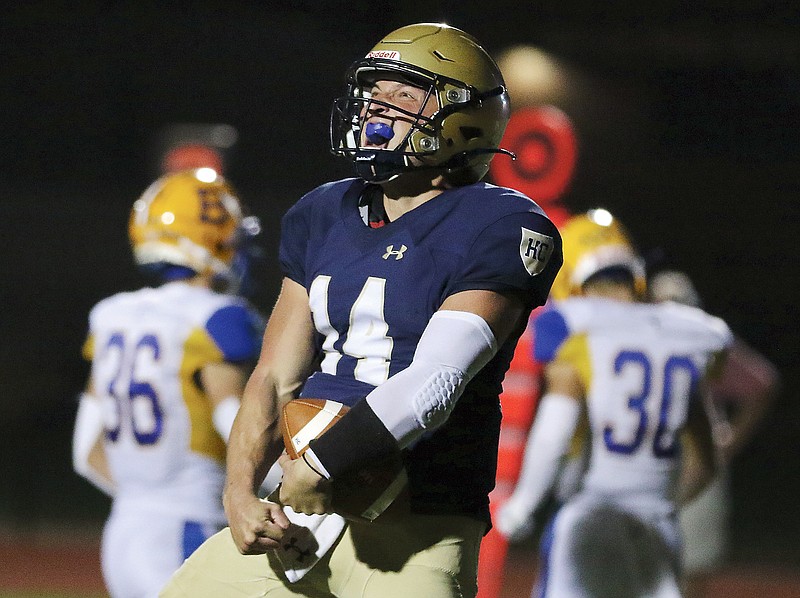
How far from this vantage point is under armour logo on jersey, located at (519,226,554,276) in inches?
88.5

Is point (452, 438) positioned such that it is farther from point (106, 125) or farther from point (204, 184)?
point (106, 125)

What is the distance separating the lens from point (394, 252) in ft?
7.64

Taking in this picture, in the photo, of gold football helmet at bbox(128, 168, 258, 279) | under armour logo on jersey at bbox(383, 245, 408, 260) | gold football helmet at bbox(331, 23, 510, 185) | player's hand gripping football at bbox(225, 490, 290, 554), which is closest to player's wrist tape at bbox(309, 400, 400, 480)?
player's hand gripping football at bbox(225, 490, 290, 554)

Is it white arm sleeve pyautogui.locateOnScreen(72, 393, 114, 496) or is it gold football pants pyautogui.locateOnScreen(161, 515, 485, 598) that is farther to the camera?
white arm sleeve pyautogui.locateOnScreen(72, 393, 114, 496)

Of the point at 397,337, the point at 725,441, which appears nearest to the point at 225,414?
the point at 397,337

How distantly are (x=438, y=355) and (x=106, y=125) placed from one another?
13.1 metres

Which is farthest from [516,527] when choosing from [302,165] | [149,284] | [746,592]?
[302,165]

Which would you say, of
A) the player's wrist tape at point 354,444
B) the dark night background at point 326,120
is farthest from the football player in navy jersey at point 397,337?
the dark night background at point 326,120

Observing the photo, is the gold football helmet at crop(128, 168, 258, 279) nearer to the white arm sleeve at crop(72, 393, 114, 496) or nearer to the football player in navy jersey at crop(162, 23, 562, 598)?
the white arm sleeve at crop(72, 393, 114, 496)

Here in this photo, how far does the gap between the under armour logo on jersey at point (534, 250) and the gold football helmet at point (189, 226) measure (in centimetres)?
194

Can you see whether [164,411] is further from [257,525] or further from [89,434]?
[257,525]

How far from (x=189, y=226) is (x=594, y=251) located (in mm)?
1425

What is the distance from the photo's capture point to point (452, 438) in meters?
2.33

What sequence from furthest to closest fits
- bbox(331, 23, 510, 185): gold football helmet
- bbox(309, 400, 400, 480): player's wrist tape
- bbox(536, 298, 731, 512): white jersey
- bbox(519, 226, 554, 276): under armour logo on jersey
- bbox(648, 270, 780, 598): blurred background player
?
bbox(648, 270, 780, 598): blurred background player
bbox(536, 298, 731, 512): white jersey
bbox(331, 23, 510, 185): gold football helmet
bbox(519, 226, 554, 276): under armour logo on jersey
bbox(309, 400, 400, 480): player's wrist tape
